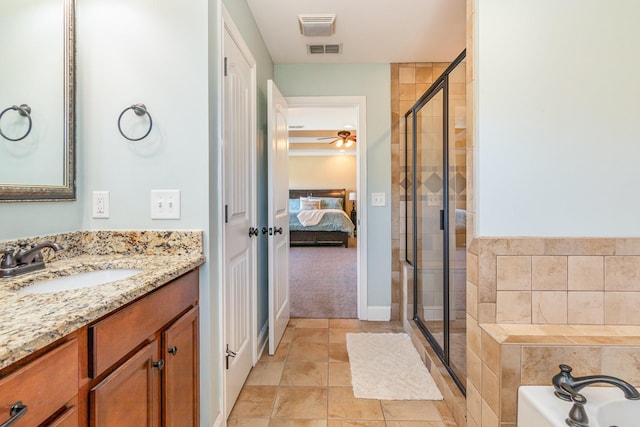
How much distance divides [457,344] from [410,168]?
150cm

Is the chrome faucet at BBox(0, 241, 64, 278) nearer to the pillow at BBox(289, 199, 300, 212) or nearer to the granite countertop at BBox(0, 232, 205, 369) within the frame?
the granite countertop at BBox(0, 232, 205, 369)

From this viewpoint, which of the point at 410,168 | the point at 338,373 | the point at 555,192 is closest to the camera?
the point at 555,192

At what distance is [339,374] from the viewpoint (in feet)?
6.79

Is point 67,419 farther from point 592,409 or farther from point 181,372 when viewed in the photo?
point 592,409

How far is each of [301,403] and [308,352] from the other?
0.59 meters

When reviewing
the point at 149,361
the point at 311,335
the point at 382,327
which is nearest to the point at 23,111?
the point at 149,361

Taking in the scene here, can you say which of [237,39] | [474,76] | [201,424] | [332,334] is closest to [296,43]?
[237,39]

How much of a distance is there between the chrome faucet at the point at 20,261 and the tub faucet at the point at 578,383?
5.60 feet

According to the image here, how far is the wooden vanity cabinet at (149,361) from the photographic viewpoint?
0.81m

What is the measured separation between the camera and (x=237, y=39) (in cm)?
179

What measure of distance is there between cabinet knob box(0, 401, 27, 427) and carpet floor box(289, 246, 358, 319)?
8.57 feet

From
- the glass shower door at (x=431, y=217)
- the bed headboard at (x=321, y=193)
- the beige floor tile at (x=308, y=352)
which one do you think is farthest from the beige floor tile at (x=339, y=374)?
the bed headboard at (x=321, y=193)

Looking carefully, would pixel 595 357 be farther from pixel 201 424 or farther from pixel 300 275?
pixel 300 275

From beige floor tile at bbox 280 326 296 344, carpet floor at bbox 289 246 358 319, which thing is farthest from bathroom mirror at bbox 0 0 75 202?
carpet floor at bbox 289 246 358 319
